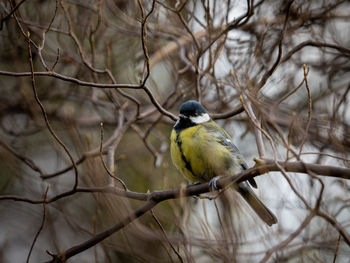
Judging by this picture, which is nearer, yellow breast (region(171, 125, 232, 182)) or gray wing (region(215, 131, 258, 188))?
yellow breast (region(171, 125, 232, 182))

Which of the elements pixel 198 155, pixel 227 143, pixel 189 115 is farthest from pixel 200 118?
pixel 198 155

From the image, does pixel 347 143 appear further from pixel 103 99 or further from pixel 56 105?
pixel 56 105

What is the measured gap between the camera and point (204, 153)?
12.0 feet

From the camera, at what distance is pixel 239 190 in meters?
3.94

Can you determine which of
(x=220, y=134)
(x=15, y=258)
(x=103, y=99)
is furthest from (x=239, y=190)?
(x=15, y=258)

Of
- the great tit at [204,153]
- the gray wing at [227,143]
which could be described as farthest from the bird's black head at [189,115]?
the gray wing at [227,143]

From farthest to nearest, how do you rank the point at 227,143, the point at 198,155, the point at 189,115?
the point at 227,143 < the point at 189,115 < the point at 198,155

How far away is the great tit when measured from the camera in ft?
12.0

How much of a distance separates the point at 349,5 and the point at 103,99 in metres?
3.54

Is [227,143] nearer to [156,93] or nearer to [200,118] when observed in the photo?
[200,118]

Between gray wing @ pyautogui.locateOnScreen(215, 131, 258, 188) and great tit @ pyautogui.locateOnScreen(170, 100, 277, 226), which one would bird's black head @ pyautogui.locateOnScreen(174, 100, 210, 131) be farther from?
gray wing @ pyautogui.locateOnScreen(215, 131, 258, 188)

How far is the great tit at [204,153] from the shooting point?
3.66 metres

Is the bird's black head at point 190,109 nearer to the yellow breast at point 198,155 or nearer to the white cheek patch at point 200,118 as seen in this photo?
the white cheek patch at point 200,118

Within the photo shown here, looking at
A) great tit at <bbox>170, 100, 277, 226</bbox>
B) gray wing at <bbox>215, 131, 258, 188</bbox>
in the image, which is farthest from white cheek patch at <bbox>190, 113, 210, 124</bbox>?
gray wing at <bbox>215, 131, 258, 188</bbox>
